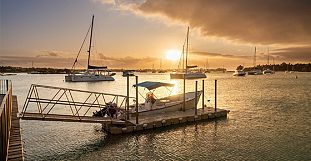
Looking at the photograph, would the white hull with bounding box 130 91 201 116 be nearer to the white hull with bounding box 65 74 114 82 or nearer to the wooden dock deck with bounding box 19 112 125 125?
the wooden dock deck with bounding box 19 112 125 125

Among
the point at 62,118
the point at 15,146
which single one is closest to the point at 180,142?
the point at 62,118

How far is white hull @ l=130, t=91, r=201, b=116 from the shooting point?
23.0m

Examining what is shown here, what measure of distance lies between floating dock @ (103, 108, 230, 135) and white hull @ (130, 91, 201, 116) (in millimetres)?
460

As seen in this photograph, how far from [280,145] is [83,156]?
480 inches

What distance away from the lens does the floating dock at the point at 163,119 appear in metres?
19.4

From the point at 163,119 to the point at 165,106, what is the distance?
285cm

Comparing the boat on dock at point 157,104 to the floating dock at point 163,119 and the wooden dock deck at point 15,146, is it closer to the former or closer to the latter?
the floating dock at point 163,119

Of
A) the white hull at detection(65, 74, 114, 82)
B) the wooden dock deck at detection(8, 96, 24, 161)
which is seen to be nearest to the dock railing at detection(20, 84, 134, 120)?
the wooden dock deck at detection(8, 96, 24, 161)

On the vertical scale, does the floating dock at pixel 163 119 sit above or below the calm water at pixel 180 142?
above

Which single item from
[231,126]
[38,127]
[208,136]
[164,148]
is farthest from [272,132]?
[38,127]

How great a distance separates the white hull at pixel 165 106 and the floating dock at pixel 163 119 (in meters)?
0.46

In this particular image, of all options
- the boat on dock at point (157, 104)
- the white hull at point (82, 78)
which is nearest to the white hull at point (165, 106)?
the boat on dock at point (157, 104)

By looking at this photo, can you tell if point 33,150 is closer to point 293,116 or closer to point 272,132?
point 272,132

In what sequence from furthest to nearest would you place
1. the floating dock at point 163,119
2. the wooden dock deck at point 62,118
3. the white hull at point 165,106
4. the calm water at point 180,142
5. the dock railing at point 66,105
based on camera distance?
the white hull at point 165,106, the floating dock at point 163,119, the dock railing at point 66,105, the wooden dock deck at point 62,118, the calm water at point 180,142
